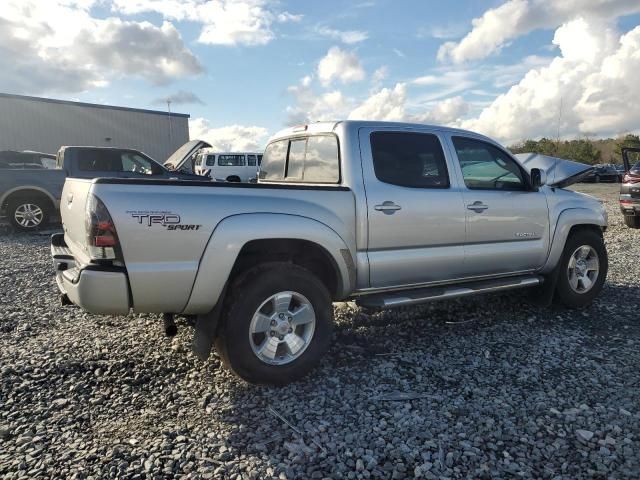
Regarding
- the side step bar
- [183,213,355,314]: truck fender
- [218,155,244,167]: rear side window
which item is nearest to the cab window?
the side step bar

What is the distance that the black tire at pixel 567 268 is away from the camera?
16.4ft

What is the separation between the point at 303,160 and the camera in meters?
4.38

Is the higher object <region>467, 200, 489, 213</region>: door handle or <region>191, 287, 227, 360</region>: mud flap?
<region>467, 200, 489, 213</region>: door handle

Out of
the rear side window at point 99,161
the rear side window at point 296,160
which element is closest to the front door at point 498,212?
the rear side window at point 296,160

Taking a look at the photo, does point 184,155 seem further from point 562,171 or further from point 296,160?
point 562,171

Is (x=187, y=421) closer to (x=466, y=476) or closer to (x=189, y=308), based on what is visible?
(x=189, y=308)

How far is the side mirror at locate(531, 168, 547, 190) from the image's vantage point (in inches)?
181

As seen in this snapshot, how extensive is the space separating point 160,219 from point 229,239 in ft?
1.51

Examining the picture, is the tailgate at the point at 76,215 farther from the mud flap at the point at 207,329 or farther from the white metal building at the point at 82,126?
the white metal building at the point at 82,126

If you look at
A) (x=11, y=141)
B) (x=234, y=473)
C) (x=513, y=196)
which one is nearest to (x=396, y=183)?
(x=513, y=196)

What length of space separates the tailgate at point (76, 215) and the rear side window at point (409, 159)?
218cm

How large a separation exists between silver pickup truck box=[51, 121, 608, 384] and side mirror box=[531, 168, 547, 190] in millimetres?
10

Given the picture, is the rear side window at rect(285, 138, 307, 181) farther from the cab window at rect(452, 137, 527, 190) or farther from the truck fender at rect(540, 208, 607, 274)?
the truck fender at rect(540, 208, 607, 274)

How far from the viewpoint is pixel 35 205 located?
10023 millimetres
